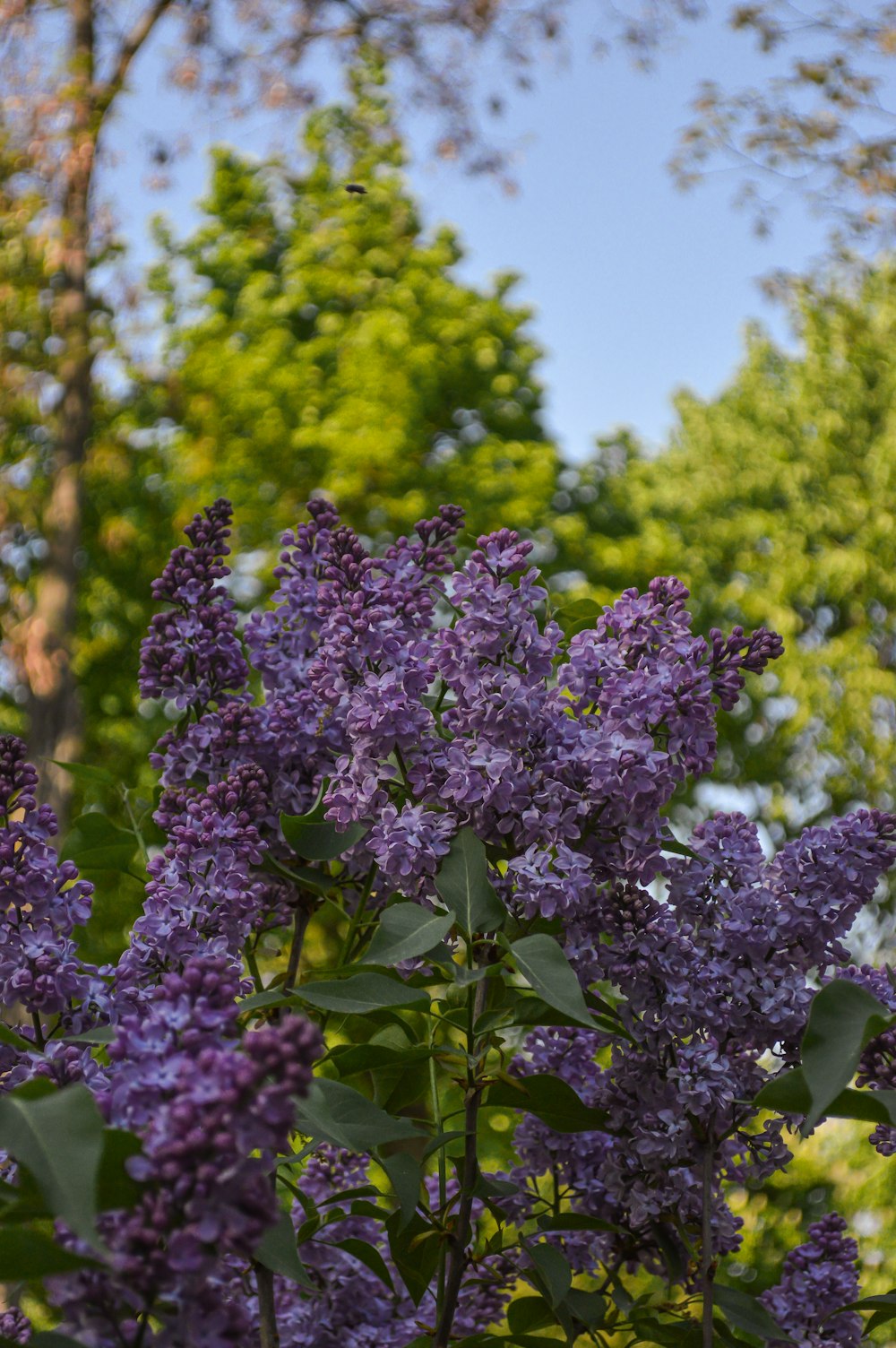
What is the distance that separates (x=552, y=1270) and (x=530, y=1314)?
0.18 metres

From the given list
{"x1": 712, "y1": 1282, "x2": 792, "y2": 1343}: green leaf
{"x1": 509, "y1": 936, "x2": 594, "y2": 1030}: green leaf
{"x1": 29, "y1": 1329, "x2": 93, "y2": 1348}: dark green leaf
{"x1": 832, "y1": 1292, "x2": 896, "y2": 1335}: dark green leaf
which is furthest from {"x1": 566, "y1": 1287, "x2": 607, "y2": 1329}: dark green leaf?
{"x1": 29, "y1": 1329, "x2": 93, "y2": 1348}: dark green leaf

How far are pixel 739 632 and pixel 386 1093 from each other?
59 centimetres

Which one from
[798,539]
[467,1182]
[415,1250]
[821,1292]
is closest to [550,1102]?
[467,1182]

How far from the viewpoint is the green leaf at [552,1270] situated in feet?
3.85

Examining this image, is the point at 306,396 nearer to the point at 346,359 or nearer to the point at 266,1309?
the point at 346,359

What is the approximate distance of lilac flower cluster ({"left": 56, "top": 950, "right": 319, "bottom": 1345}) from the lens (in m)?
0.69

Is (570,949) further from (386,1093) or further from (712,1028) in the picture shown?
(386,1093)

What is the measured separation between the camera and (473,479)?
1205cm

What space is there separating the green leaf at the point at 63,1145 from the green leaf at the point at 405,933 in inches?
13.4

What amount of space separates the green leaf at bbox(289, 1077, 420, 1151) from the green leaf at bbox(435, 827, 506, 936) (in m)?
0.17

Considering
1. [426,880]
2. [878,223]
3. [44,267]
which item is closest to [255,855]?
[426,880]

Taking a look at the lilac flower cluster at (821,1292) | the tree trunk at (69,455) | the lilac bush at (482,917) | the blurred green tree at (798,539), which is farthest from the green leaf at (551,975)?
the blurred green tree at (798,539)

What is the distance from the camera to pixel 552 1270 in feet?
3.91

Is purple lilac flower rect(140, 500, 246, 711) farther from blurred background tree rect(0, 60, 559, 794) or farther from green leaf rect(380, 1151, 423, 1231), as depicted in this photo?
blurred background tree rect(0, 60, 559, 794)
